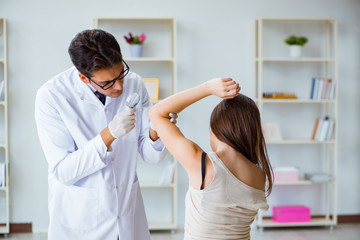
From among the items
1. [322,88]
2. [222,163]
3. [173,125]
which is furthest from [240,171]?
[322,88]

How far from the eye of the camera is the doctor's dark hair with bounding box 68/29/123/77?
1.55 meters

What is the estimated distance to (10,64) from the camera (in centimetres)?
436

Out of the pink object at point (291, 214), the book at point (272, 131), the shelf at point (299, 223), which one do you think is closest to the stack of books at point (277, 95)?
the book at point (272, 131)

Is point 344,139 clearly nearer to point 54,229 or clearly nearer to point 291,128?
point 291,128

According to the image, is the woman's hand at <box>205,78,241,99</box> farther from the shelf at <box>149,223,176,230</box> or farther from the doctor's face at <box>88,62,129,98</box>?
the shelf at <box>149,223,176,230</box>

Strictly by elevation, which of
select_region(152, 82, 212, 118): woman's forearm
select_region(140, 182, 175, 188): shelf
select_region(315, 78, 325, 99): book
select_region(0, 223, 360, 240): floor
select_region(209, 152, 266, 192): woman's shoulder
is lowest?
select_region(0, 223, 360, 240): floor

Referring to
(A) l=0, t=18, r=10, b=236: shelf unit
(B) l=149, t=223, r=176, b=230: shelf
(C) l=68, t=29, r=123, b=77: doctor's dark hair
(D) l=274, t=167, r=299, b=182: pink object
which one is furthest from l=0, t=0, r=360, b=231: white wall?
(C) l=68, t=29, r=123, b=77: doctor's dark hair

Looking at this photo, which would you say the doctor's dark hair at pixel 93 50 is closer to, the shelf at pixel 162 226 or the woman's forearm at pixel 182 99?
the woman's forearm at pixel 182 99

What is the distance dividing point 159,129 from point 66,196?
486 mm

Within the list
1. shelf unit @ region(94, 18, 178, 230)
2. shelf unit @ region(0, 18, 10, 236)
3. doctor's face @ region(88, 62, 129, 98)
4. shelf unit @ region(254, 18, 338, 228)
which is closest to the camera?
doctor's face @ region(88, 62, 129, 98)

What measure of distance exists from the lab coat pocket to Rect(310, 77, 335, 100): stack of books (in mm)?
3200

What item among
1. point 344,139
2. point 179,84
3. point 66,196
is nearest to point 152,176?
point 179,84

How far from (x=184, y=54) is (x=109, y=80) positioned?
9.65ft

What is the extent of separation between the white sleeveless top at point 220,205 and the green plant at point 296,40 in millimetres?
3220
